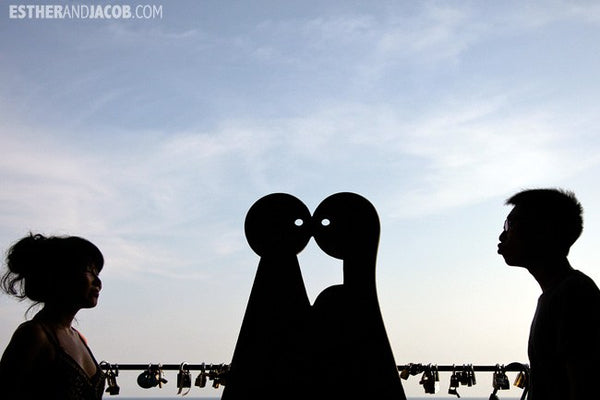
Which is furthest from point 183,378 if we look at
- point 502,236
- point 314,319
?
point 502,236

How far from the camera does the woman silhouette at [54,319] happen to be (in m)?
2.29

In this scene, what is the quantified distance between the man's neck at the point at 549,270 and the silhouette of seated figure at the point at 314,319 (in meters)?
0.61

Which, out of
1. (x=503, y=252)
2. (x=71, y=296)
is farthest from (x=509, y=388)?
(x=71, y=296)

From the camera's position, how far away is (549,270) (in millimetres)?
2537

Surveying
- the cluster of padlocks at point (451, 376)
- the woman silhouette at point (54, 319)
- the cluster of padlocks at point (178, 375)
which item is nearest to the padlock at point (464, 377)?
the cluster of padlocks at point (451, 376)

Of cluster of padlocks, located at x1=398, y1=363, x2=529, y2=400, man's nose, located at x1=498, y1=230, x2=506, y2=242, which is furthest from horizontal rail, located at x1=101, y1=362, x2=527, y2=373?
man's nose, located at x1=498, y1=230, x2=506, y2=242

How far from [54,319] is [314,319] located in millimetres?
971

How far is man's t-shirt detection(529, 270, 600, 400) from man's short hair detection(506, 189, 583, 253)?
19 cm

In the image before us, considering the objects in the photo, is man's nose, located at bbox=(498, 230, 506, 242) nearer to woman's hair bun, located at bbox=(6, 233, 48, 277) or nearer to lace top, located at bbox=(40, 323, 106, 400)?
lace top, located at bbox=(40, 323, 106, 400)

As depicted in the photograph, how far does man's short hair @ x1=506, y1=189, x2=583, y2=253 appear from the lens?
2584mm

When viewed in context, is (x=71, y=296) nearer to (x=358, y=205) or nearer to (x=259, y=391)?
(x=259, y=391)

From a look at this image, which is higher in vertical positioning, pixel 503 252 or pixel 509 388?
pixel 503 252

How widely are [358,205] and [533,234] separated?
0.67m

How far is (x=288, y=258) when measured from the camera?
2.78 m
